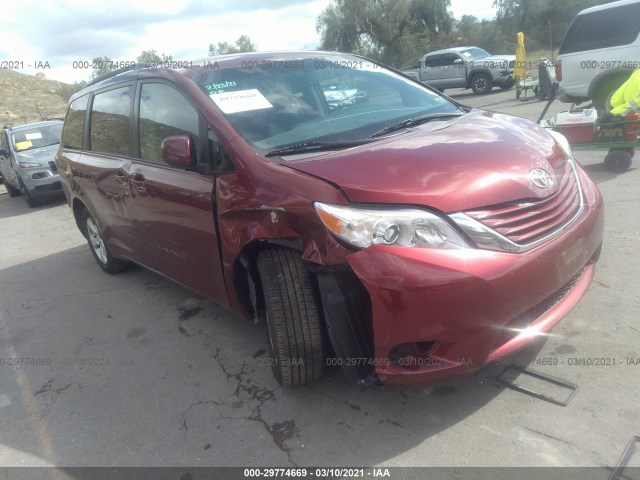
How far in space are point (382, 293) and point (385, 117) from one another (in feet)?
4.85

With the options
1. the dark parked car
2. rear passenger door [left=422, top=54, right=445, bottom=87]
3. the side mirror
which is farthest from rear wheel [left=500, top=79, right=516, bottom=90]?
the side mirror

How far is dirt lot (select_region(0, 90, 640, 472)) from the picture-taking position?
2463 mm

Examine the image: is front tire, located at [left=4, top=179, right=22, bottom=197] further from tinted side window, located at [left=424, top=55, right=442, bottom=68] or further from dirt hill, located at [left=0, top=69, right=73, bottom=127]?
dirt hill, located at [left=0, top=69, right=73, bottom=127]

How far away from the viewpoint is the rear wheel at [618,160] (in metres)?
6.34

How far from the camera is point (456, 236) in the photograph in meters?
2.30

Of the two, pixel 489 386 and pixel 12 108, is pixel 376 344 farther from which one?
pixel 12 108

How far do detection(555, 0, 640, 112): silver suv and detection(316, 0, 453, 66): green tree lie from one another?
28.5 meters

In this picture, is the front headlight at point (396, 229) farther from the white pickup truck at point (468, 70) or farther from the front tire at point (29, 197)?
the white pickup truck at point (468, 70)

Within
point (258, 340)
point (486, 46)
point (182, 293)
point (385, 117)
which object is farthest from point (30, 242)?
point (486, 46)

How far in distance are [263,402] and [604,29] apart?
359 inches

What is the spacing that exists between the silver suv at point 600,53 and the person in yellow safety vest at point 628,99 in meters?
2.25

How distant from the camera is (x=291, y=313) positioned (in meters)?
2.68

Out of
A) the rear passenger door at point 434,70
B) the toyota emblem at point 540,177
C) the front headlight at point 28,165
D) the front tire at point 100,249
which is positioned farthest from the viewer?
the rear passenger door at point 434,70

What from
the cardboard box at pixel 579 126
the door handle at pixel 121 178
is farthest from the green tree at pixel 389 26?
the door handle at pixel 121 178
